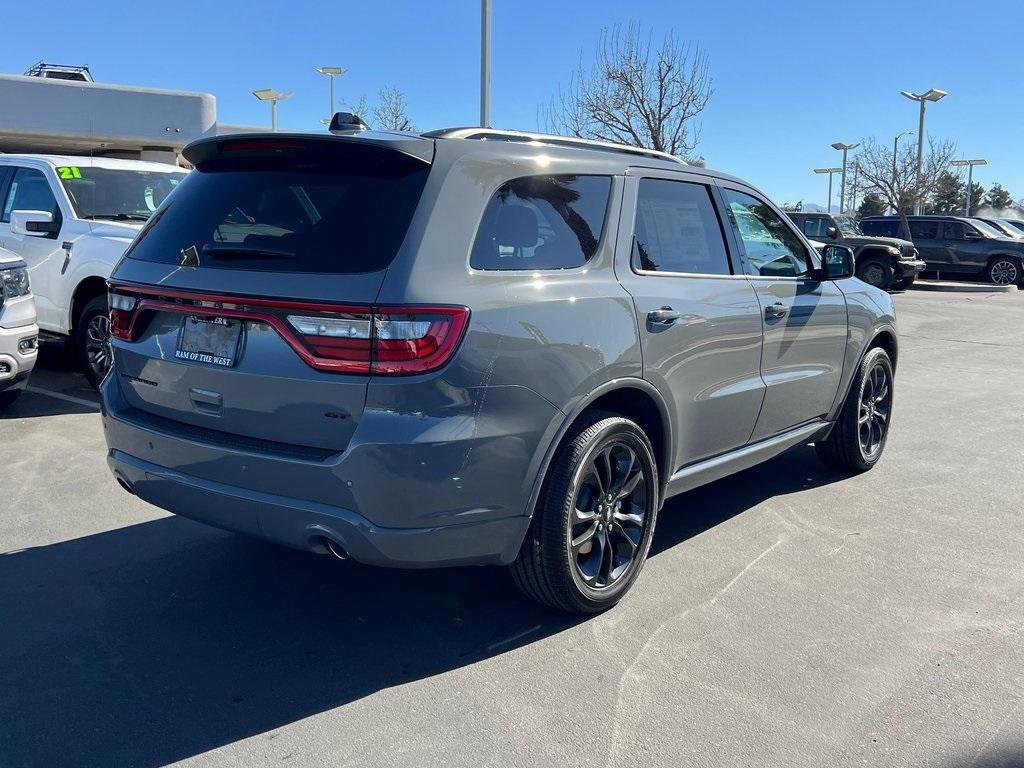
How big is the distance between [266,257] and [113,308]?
97cm

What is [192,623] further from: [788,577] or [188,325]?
[788,577]

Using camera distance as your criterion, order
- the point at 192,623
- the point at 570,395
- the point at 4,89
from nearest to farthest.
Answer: the point at 570,395
the point at 192,623
the point at 4,89

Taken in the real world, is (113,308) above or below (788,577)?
above

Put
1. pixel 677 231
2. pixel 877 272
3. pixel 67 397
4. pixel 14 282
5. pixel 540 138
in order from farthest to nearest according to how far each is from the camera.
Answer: pixel 877 272
pixel 67 397
pixel 14 282
pixel 677 231
pixel 540 138

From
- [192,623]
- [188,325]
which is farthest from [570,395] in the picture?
[192,623]

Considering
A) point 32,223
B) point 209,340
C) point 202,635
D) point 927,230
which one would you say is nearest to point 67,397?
point 32,223

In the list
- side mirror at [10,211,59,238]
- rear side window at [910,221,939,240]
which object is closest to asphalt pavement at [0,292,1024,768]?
side mirror at [10,211,59,238]

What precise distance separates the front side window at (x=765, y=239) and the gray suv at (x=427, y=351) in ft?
1.61

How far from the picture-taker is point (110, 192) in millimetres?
8398

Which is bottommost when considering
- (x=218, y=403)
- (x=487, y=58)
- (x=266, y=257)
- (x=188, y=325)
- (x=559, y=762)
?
(x=559, y=762)

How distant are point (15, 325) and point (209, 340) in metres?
4.13

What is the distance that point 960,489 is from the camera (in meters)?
5.70

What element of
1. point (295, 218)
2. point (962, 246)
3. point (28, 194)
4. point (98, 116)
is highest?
point (98, 116)

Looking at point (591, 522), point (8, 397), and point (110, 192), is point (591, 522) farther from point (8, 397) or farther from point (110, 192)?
point (110, 192)
